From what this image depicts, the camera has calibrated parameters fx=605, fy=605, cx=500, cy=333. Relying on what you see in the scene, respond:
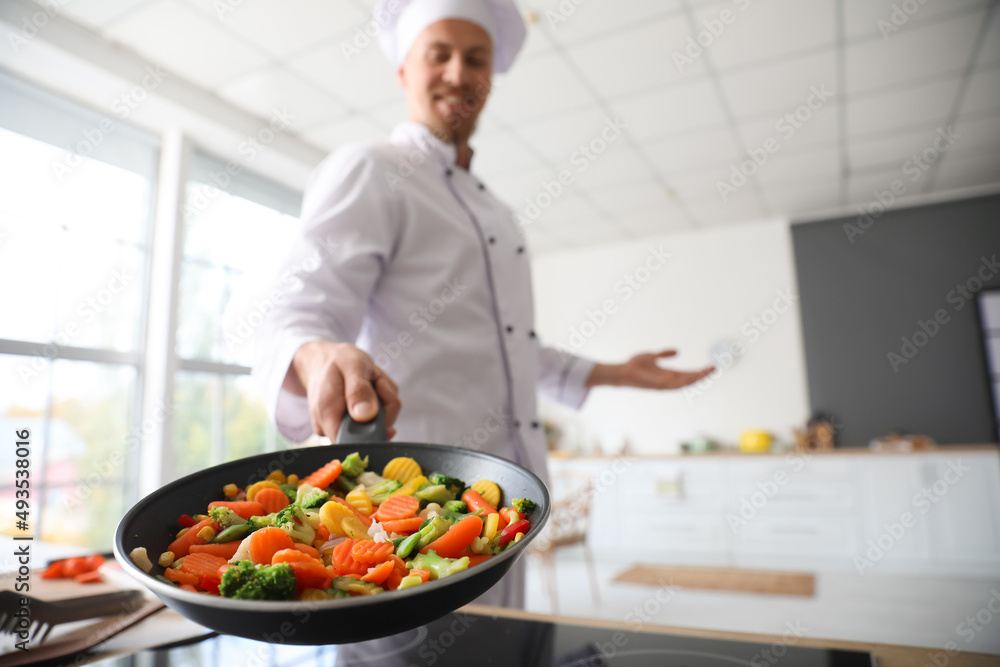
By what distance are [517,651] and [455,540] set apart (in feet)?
1.00

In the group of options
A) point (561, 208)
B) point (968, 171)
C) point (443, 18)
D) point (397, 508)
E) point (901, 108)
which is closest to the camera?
point (397, 508)

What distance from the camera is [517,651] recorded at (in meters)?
0.74

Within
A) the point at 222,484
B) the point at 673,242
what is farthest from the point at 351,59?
the point at 673,242

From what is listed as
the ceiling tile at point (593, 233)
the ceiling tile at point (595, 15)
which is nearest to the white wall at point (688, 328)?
the ceiling tile at point (593, 233)

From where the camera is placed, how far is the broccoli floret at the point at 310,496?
0.62 meters

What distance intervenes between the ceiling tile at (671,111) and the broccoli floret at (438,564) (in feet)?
11.1

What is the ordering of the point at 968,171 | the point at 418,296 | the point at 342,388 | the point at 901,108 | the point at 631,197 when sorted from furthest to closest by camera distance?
the point at 631,197
the point at 968,171
the point at 901,108
the point at 418,296
the point at 342,388

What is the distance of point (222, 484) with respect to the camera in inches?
27.2

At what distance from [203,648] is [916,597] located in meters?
4.35

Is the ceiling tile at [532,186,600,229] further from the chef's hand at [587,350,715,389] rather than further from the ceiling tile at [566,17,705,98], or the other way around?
the chef's hand at [587,350,715,389]

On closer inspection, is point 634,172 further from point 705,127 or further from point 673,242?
point 673,242

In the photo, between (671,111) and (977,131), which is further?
(977,131)

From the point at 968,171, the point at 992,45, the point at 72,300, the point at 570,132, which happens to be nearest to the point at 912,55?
the point at 992,45

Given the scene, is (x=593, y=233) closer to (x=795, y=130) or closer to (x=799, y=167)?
(x=799, y=167)
